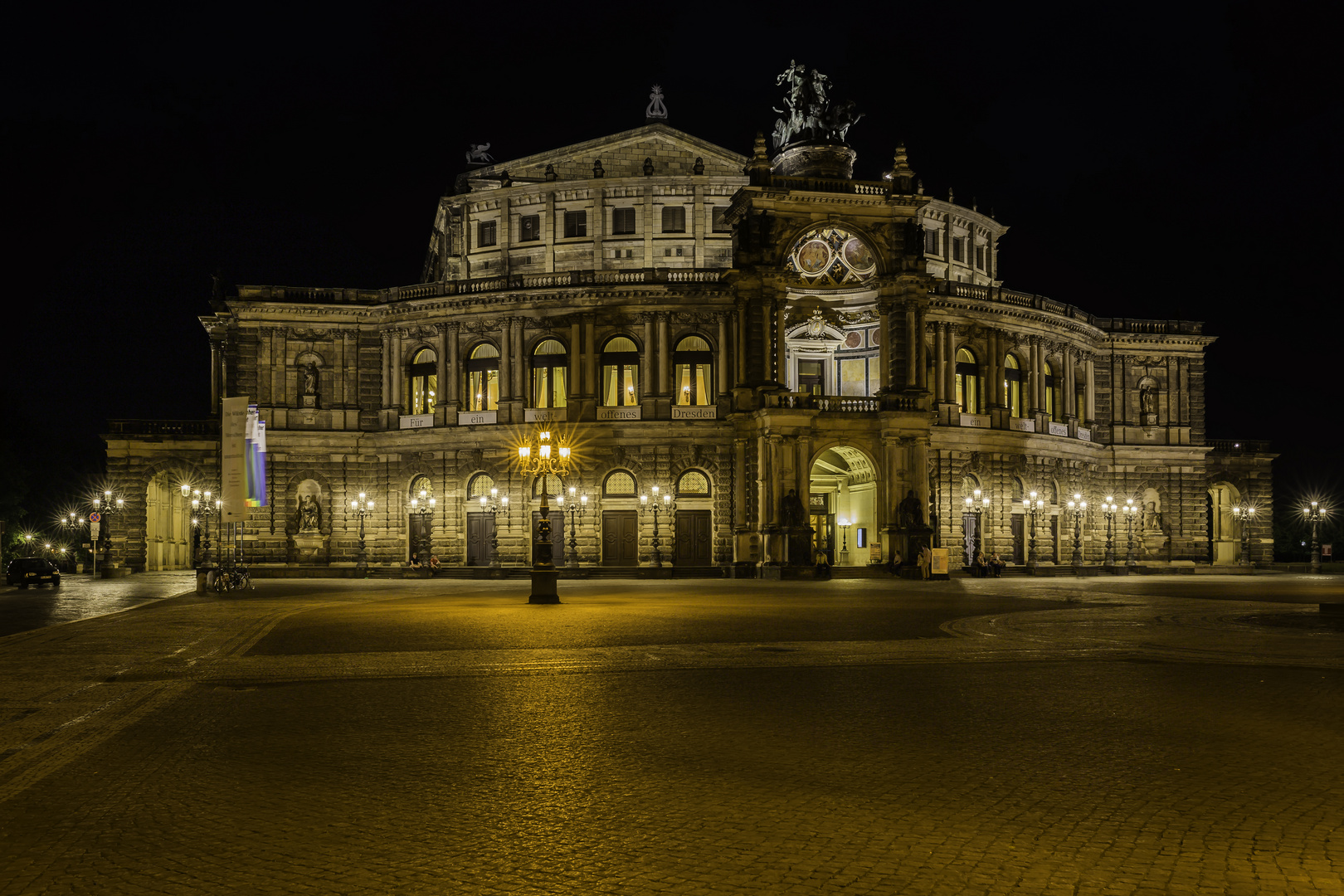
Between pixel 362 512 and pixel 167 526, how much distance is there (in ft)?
47.8

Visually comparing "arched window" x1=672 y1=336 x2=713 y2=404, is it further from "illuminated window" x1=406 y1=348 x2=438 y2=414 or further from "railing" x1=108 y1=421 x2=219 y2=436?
"railing" x1=108 y1=421 x2=219 y2=436

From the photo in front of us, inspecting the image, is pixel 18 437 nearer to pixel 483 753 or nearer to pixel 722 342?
pixel 722 342

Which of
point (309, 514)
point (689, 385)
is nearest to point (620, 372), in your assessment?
point (689, 385)

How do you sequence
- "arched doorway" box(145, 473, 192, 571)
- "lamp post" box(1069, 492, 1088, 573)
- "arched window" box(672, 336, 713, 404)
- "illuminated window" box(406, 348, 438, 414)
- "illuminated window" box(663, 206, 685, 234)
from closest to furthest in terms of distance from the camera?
"arched window" box(672, 336, 713, 404), "illuminated window" box(406, 348, 438, 414), "arched doorway" box(145, 473, 192, 571), "lamp post" box(1069, 492, 1088, 573), "illuminated window" box(663, 206, 685, 234)

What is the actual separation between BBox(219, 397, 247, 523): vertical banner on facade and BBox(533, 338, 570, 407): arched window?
946 inches

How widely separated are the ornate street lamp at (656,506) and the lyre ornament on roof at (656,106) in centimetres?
2823

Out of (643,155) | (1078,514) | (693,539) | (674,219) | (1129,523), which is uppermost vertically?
(643,155)

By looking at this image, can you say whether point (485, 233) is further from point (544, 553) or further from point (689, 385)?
point (544, 553)

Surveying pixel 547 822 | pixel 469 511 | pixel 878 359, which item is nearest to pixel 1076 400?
pixel 878 359

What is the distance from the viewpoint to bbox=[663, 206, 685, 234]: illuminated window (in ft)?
227

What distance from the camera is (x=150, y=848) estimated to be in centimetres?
812

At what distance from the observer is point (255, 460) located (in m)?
43.4

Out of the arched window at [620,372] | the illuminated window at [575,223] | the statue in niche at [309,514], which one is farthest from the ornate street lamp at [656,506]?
the statue in niche at [309,514]

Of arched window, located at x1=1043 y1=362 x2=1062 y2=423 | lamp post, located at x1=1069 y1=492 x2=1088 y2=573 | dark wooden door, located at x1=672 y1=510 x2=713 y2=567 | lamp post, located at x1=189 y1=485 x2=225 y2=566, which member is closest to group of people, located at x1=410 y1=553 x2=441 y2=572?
lamp post, located at x1=189 y1=485 x2=225 y2=566
